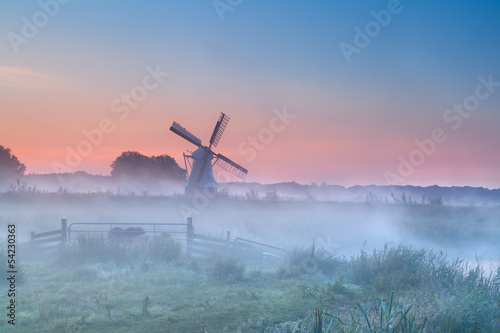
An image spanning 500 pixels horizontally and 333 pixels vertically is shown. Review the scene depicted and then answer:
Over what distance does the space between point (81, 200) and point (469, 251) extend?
1113 inches

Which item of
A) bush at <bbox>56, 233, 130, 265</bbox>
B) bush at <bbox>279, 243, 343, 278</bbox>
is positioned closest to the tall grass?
bush at <bbox>56, 233, 130, 265</bbox>

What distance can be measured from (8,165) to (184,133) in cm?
4074

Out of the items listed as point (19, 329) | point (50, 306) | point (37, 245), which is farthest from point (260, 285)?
point (37, 245)

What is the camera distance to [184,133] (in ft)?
153

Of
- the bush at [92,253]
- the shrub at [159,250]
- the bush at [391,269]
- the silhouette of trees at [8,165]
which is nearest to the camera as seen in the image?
the bush at [391,269]

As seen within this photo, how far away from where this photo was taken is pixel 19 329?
1039 cm

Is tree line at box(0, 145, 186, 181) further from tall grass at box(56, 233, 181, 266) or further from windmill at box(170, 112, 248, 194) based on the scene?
tall grass at box(56, 233, 181, 266)

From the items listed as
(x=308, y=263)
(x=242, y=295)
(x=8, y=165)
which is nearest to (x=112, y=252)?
(x=242, y=295)

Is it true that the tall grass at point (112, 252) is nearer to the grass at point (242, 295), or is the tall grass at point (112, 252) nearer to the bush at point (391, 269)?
the grass at point (242, 295)

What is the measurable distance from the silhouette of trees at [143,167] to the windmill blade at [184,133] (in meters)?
37.9

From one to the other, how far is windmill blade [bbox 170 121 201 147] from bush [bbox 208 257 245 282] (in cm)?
3041

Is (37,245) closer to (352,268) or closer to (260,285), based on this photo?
(260,285)

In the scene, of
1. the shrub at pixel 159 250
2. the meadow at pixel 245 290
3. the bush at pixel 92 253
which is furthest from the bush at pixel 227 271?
the bush at pixel 92 253

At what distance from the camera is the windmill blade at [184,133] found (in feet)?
152
